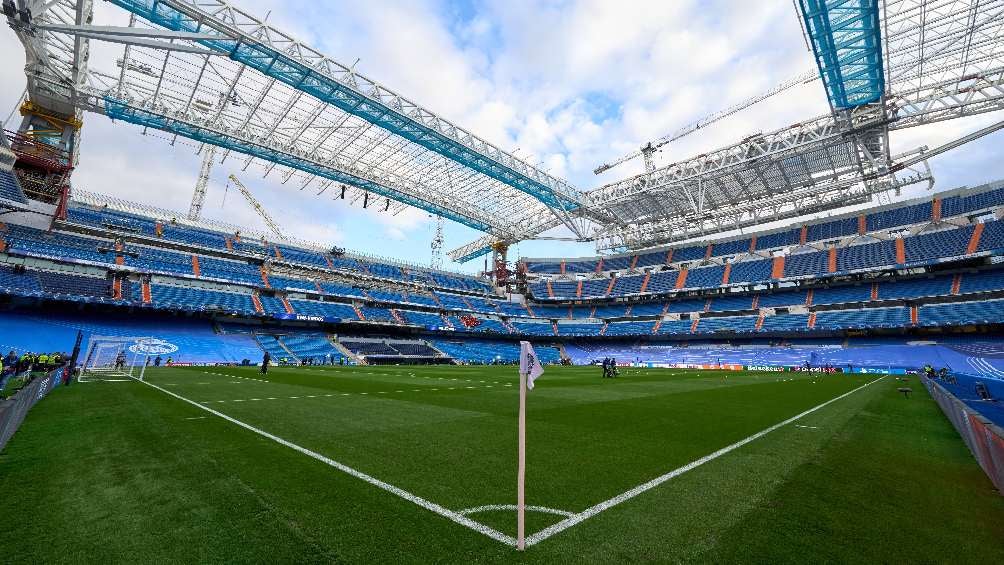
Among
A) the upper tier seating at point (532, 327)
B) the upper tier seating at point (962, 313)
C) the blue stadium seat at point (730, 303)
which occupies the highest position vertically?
the blue stadium seat at point (730, 303)

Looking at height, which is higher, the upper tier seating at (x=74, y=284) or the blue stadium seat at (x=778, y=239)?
the blue stadium seat at (x=778, y=239)

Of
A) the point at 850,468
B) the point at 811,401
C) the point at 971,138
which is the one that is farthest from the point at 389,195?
the point at 971,138

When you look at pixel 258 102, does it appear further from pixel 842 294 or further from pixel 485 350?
pixel 842 294

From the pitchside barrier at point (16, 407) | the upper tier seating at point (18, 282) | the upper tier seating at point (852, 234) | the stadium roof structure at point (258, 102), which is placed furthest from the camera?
the upper tier seating at point (852, 234)

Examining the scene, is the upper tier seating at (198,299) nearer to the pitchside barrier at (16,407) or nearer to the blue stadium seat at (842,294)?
the pitchside barrier at (16,407)

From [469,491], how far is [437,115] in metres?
23.1

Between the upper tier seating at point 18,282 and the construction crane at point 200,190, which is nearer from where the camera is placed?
the upper tier seating at point 18,282

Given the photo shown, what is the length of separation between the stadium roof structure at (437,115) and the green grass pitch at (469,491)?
468 inches

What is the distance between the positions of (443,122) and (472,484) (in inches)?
918

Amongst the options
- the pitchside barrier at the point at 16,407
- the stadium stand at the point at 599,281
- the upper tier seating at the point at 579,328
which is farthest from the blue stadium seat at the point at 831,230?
the pitchside barrier at the point at 16,407

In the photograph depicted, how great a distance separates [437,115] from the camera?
2372cm

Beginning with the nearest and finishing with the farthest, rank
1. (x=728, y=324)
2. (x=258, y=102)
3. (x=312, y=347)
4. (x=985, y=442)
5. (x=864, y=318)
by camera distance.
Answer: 1. (x=985, y=442)
2. (x=258, y=102)
3. (x=312, y=347)
4. (x=864, y=318)
5. (x=728, y=324)

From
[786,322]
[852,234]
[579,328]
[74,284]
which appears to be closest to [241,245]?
[74,284]

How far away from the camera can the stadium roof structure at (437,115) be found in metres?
16.9
